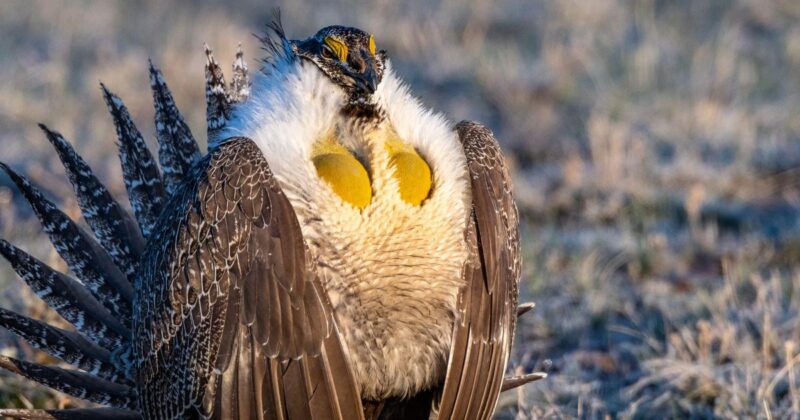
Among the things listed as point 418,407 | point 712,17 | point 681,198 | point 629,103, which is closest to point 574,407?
point 418,407

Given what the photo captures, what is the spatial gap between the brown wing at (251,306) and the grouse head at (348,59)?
26cm

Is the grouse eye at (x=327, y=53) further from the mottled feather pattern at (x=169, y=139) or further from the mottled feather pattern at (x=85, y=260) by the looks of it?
the mottled feather pattern at (x=85, y=260)

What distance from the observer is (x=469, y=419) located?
2.55 m

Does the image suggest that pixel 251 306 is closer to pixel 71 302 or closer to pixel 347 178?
pixel 347 178

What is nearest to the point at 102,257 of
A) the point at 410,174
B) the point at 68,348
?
the point at 68,348

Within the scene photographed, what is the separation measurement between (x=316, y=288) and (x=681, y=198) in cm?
305

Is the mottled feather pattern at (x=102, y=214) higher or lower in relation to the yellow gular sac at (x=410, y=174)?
higher

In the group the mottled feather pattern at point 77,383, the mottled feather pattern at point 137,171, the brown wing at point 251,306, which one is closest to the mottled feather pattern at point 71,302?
the mottled feather pattern at point 77,383

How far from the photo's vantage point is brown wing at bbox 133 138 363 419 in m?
2.29

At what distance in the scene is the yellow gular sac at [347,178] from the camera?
2398 millimetres

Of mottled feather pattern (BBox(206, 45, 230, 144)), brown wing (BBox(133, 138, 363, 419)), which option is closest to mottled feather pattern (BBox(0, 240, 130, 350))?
mottled feather pattern (BBox(206, 45, 230, 144))

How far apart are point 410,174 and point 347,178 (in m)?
0.14

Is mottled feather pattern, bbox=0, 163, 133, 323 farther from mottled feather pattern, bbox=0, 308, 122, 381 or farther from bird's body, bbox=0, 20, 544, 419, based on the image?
bird's body, bbox=0, 20, 544, 419

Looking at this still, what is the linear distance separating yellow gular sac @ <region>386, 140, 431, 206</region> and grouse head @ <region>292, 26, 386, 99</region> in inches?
5.7
